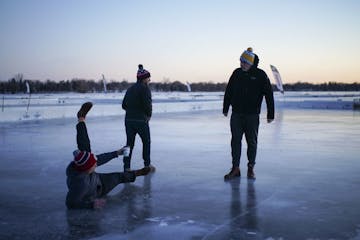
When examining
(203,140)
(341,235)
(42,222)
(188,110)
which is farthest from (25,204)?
(188,110)

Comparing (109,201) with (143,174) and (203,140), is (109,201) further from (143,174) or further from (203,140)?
(203,140)

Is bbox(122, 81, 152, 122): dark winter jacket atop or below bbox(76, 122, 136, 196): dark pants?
atop

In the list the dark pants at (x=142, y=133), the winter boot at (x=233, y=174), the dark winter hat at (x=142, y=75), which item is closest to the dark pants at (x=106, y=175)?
the dark pants at (x=142, y=133)

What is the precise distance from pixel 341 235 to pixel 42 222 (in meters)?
2.81

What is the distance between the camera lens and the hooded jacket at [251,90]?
650 centimetres

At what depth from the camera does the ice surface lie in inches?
158

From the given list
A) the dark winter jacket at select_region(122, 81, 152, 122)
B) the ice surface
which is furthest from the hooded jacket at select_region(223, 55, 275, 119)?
the dark winter jacket at select_region(122, 81, 152, 122)

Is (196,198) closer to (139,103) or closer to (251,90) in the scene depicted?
(251,90)

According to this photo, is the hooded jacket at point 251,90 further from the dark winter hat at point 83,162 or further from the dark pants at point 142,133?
the dark winter hat at point 83,162

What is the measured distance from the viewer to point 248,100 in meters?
6.52

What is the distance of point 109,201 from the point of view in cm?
513

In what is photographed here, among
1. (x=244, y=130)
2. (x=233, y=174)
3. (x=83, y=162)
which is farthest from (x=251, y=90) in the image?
(x=83, y=162)

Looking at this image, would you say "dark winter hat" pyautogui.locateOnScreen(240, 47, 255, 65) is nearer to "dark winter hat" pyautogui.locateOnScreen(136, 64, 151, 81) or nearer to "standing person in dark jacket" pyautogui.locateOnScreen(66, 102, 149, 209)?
"dark winter hat" pyautogui.locateOnScreen(136, 64, 151, 81)

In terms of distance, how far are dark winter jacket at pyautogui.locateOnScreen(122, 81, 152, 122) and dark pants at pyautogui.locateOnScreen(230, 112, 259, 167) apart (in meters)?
1.37
